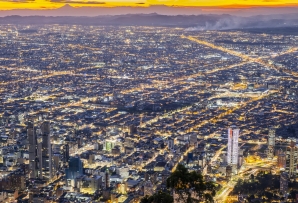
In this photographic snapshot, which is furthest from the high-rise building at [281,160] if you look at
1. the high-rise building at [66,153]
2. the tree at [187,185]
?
the tree at [187,185]

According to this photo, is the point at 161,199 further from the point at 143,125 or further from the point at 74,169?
the point at 143,125

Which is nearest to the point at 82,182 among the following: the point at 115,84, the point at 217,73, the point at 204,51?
the point at 115,84

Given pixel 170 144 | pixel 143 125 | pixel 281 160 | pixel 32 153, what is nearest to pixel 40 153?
pixel 32 153

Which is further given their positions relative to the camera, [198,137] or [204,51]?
[204,51]

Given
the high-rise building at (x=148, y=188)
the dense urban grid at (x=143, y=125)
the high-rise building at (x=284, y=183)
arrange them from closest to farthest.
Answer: the high-rise building at (x=284, y=183), the high-rise building at (x=148, y=188), the dense urban grid at (x=143, y=125)

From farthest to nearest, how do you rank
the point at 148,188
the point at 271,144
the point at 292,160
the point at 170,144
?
the point at 170,144 < the point at 271,144 < the point at 292,160 < the point at 148,188

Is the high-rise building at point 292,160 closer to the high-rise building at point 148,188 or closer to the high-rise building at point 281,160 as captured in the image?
the high-rise building at point 281,160

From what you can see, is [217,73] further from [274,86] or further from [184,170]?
[184,170]

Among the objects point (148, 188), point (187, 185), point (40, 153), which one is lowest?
point (148, 188)

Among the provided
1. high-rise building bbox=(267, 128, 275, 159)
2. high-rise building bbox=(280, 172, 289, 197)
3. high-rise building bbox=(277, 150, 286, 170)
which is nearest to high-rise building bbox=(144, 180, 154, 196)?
high-rise building bbox=(280, 172, 289, 197)
